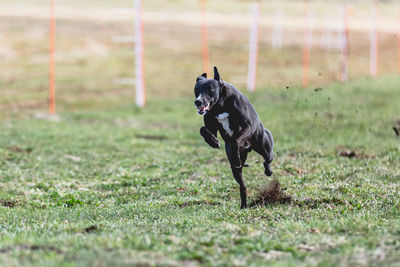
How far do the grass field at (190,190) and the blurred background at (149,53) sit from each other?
7441 millimetres

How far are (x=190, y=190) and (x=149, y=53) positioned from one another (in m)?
40.0

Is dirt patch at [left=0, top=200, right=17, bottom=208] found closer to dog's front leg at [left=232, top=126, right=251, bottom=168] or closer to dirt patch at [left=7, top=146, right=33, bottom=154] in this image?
dog's front leg at [left=232, top=126, right=251, bottom=168]

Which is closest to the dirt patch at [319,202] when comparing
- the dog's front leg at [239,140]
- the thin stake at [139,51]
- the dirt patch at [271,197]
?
the dirt patch at [271,197]

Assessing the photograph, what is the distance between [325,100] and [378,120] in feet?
12.0

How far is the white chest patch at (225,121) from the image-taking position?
9242 mm

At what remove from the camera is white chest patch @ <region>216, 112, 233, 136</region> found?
30.3ft

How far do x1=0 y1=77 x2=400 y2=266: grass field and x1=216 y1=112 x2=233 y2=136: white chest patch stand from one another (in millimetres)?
1277

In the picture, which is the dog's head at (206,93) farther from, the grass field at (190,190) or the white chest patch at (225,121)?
the grass field at (190,190)

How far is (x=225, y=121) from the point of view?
30.6ft

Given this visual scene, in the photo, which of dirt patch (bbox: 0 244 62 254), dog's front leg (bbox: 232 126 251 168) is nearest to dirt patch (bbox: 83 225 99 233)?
dirt patch (bbox: 0 244 62 254)

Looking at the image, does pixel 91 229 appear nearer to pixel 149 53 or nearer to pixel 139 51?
pixel 139 51

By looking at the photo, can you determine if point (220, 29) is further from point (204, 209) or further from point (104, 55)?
point (204, 209)

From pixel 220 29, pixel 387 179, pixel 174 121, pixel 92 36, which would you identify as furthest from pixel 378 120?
pixel 220 29

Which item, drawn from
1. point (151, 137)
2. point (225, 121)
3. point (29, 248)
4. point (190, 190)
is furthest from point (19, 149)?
point (29, 248)
